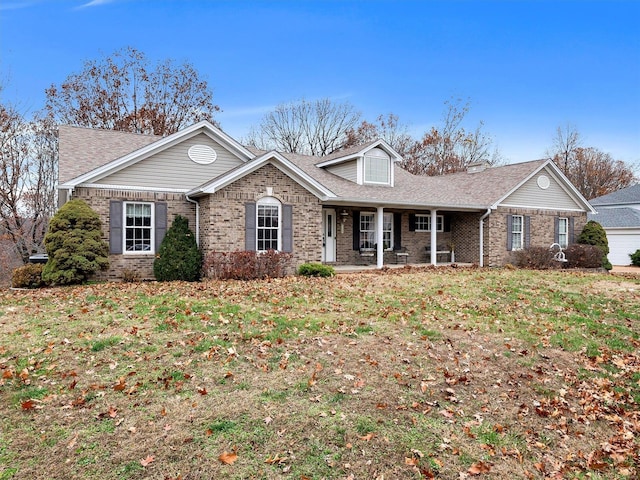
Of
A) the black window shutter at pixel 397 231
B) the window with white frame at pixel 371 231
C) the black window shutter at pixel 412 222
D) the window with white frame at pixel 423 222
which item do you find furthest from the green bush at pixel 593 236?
the window with white frame at pixel 371 231

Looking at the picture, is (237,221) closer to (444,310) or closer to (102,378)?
(444,310)

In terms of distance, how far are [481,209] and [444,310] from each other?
12141 mm

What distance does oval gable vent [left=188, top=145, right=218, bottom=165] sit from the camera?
51.2 ft

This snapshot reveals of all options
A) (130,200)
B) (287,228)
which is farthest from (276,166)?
(130,200)

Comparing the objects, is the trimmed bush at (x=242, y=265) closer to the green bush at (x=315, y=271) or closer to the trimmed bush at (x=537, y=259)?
the green bush at (x=315, y=271)

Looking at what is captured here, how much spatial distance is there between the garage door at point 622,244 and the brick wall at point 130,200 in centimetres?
2612

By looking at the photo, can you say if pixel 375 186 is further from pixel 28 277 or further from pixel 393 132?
pixel 393 132

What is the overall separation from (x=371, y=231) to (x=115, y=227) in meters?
10.4

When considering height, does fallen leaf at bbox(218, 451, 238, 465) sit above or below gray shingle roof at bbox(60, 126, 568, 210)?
below

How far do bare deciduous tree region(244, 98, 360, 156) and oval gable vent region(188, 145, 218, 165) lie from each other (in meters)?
20.6

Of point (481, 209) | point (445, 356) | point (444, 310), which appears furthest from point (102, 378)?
point (481, 209)

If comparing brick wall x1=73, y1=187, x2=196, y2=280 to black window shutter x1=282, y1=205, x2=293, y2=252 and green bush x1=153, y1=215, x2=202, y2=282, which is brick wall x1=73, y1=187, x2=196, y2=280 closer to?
green bush x1=153, y1=215, x2=202, y2=282

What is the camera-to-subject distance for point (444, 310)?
9406mm

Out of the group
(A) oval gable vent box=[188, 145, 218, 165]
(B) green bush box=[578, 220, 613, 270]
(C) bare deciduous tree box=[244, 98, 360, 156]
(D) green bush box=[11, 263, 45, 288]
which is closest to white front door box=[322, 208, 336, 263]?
(A) oval gable vent box=[188, 145, 218, 165]
